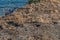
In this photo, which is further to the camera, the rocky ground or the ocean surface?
the ocean surface

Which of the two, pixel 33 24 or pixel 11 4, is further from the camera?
pixel 11 4

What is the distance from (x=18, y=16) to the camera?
8672 mm

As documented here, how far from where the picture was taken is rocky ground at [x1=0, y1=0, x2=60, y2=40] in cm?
721

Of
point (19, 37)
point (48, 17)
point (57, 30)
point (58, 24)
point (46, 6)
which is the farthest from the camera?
point (46, 6)

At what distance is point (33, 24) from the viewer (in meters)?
8.20

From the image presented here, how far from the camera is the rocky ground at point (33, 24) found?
7.21 meters

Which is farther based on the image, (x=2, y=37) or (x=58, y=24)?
(x=58, y=24)

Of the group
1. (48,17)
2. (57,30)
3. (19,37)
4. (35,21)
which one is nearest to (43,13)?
(48,17)

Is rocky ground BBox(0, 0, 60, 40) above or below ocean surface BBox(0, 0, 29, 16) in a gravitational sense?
above

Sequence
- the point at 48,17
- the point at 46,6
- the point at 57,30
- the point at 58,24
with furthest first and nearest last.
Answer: the point at 46,6, the point at 48,17, the point at 58,24, the point at 57,30

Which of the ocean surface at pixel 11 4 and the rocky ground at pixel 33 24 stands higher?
the rocky ground at pixel 33 24

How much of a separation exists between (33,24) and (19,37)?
1201mm

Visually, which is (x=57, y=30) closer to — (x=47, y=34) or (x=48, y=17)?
(x=47, y=34)

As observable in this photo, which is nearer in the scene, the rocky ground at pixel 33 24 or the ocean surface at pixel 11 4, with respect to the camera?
the rocky ground at pixel 33 24
